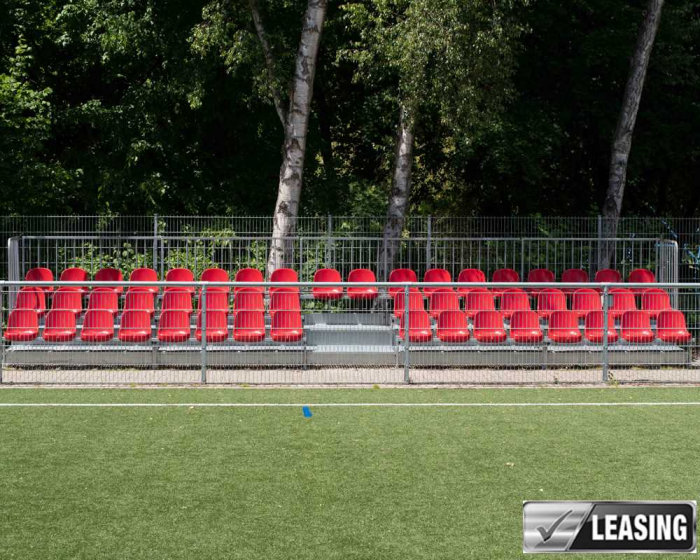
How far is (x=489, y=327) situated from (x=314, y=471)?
21.0ft

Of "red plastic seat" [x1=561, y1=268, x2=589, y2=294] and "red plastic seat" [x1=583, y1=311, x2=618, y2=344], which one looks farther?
"red plastic seat" [x1=561, y1=268, x2=589, y2=294]

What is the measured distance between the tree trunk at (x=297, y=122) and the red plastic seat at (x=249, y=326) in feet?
19.3

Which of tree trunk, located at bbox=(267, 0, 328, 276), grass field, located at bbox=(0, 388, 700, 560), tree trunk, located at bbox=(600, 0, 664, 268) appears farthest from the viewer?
tree trunk, located at bbox=(600, 0, 664, 268)


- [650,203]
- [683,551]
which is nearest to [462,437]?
[683,551]

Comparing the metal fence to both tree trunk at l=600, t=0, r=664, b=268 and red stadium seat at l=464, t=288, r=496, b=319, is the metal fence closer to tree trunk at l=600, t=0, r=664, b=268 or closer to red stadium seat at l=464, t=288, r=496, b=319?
red stadium seat at l=464, t=288, r=496, b=319

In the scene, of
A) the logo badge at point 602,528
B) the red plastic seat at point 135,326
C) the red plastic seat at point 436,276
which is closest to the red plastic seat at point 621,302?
the red plastic seat at point 436,276

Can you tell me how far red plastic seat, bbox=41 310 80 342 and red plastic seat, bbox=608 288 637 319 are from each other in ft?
25.5

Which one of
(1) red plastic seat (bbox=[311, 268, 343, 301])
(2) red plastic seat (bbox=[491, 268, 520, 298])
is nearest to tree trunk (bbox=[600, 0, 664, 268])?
(2) red plastic seat (bbox=[491, 268, 520, 298])

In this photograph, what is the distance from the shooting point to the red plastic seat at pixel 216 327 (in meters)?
15.3

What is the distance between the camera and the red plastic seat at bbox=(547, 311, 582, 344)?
1538 centimetres

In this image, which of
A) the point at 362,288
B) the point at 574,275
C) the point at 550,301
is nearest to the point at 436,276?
the point at 362,288

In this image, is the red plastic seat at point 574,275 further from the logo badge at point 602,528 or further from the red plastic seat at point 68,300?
the logo badge at point 602,528

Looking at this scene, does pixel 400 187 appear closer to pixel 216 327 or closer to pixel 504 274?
pixel 504 274

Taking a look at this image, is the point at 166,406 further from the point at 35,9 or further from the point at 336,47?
the point at 35,9
